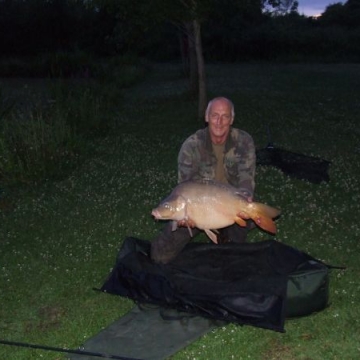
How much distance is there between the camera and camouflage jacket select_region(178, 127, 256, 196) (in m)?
6.12

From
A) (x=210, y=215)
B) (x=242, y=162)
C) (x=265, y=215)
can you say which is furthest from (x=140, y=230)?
(x=265, y=215)

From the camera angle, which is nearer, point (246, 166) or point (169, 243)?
point (169, 243)

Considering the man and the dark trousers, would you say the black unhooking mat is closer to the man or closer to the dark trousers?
the dark trousers

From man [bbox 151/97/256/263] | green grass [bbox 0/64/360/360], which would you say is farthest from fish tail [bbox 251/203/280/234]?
green grass [bbox 0/64/360/360]

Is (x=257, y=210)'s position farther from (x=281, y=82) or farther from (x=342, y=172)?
(x=281, y=82)

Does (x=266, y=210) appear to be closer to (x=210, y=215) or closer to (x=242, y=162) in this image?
(x=210, y=215)

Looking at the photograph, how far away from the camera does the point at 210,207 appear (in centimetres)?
523

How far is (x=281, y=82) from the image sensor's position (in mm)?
26359

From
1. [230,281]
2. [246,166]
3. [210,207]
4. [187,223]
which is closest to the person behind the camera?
[210,207]

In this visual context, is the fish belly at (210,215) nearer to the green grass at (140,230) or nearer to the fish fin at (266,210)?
the fish fin at (266,210)

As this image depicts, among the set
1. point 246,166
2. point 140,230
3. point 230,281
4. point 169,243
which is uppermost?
point 246,166

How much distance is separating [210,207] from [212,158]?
1.08m

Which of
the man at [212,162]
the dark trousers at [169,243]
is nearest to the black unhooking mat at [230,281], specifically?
the dark trousers at [169,243]

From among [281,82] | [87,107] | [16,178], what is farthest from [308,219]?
[281,82]
